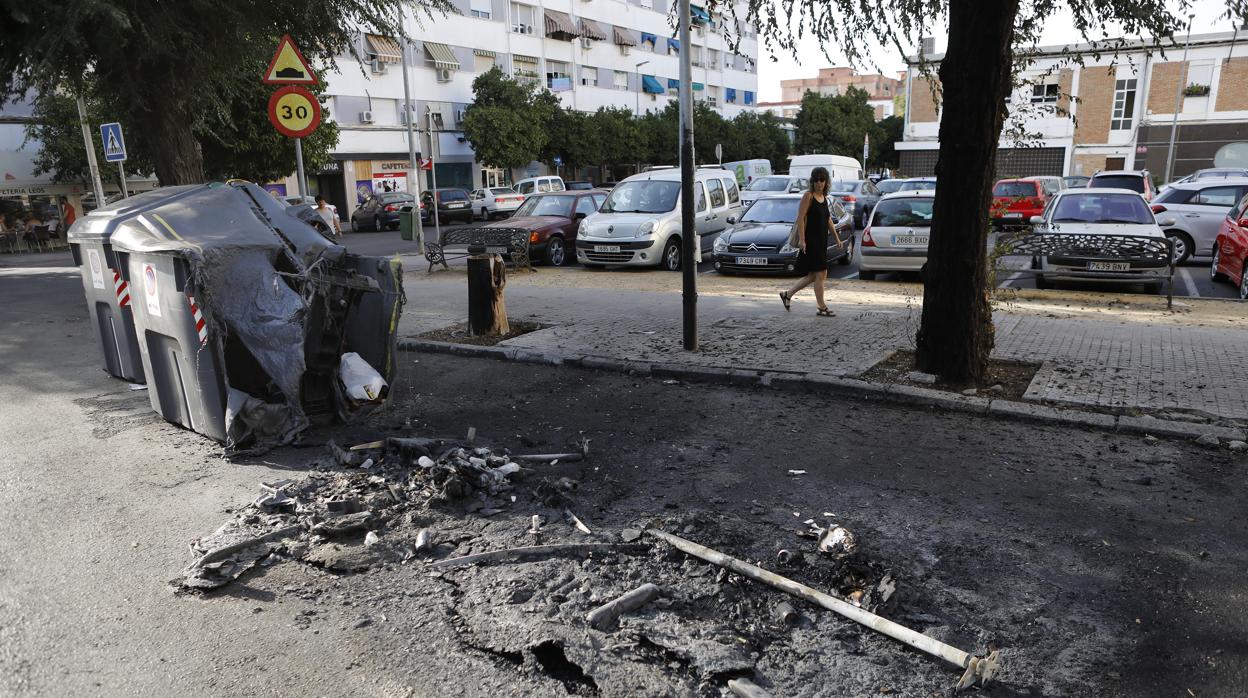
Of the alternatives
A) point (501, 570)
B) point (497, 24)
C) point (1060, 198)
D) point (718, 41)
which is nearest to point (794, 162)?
Answer: point (1060, 198)

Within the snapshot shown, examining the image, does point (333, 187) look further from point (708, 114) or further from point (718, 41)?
point (718, 41)

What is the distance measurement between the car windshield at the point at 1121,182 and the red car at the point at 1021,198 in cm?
143

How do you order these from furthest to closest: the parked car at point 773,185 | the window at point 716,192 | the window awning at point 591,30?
the window awning at point 591,30 → the parked car at point 773,185 → the window at point 716,192

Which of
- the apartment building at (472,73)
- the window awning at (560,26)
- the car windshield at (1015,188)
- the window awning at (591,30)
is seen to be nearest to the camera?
the car windshield at (1015,188)

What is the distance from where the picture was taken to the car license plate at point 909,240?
43.5ft

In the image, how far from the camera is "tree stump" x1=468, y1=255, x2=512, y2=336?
30.3 feet

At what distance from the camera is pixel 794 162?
108 feet

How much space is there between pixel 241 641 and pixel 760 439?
3.55 metres

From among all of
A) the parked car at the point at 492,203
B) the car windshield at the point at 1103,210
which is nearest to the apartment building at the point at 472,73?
the parked car at the point at 492,203

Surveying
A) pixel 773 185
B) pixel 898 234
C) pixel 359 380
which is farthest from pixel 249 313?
pixel 773 185

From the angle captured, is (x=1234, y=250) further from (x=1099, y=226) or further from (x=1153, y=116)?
(x=1153, y=116)

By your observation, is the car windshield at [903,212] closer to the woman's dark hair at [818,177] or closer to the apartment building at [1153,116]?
the woman's dark hair at [818,177]

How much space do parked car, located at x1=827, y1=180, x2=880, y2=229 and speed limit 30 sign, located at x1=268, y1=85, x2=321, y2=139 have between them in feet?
53.9

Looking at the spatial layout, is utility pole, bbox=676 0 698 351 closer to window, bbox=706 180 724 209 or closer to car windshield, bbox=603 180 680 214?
car windshield, bbox=603 180 680 214
